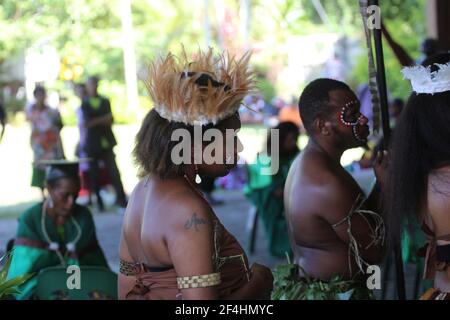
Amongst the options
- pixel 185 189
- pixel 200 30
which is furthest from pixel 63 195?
pixel 200 30

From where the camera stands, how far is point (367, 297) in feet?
11.3

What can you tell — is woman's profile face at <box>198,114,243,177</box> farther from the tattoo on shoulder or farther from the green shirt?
the green shirt

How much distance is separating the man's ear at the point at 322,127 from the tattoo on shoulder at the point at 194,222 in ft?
3.94

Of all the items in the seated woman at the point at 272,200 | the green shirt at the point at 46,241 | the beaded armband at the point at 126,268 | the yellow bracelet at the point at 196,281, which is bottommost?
the seated woman at the point at 272,200

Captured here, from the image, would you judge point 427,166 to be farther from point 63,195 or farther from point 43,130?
point 43,130

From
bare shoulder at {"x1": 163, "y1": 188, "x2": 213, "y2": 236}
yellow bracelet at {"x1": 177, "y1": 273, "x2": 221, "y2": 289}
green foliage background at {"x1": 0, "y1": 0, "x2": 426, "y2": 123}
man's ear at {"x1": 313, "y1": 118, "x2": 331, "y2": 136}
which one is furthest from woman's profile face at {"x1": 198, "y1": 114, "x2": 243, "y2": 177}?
green foliage background at {"x1": 0, "y1": 0, "x2": 426, "y2": 123}

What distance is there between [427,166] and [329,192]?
72 cm

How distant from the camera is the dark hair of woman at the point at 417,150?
2.63 m

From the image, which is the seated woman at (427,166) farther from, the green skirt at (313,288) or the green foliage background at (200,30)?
the green foliage background at (200,30)

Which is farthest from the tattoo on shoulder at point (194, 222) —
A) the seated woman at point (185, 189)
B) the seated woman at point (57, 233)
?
the seated woman at point (57, 233)

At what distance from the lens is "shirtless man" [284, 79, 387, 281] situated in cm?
335

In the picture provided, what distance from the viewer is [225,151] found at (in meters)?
2.60
